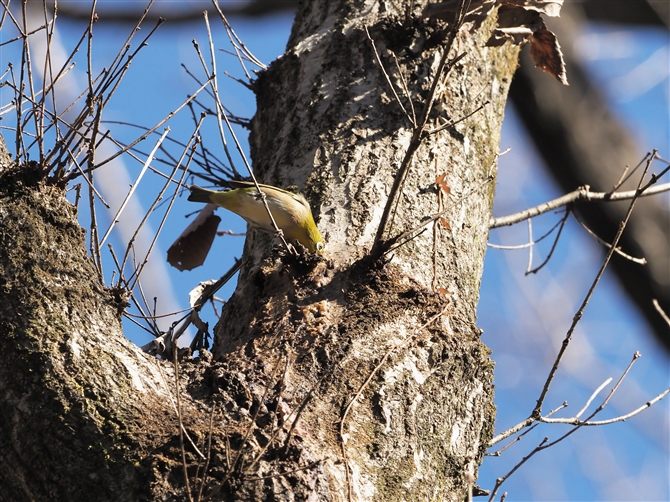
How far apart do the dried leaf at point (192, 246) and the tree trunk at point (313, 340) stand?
45 cm

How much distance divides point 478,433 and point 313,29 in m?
2.22

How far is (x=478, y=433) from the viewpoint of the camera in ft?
7.87

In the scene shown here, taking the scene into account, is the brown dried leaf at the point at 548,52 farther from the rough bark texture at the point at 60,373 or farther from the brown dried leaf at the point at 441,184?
the rough bark texture at the point at 60,373

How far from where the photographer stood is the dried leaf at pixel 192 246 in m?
3.60

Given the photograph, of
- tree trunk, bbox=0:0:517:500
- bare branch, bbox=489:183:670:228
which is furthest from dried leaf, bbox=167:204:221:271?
bare branch, bbox=489:183:670:228

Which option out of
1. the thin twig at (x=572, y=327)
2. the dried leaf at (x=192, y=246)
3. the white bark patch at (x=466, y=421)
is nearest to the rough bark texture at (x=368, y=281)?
the white bark patch at (x=466, y=421)

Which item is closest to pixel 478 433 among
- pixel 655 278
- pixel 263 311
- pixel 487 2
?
pixel 263 311

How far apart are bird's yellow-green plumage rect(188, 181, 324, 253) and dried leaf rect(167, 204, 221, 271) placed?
7.8 inches

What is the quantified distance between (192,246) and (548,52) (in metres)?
2.03

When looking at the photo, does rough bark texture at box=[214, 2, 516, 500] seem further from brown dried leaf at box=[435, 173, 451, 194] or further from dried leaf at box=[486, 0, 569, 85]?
dried leaf at box=[486, 0, 569, 85]

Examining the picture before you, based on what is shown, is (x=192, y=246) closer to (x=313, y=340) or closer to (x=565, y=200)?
(x=313, y=340)

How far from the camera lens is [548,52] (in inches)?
130

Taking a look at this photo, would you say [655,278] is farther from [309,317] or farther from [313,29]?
[309,317]

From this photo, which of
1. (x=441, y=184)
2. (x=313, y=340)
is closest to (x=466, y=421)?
(x=313, y=340)
